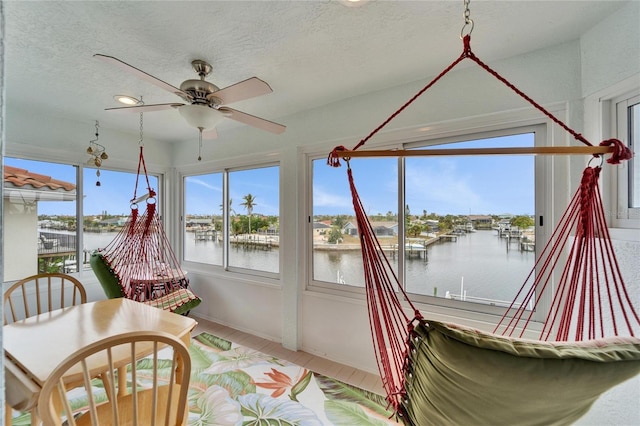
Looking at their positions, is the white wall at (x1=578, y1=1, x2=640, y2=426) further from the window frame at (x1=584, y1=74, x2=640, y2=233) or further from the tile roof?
the tile roof

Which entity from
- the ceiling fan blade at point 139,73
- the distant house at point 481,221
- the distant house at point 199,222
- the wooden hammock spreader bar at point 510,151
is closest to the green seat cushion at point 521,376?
the wooden hammock spreader bar at point 510,151

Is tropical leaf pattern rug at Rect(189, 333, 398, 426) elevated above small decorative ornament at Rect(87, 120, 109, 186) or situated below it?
below

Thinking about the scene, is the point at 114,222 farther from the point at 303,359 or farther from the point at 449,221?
the point at 449,221

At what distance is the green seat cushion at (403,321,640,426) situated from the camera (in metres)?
0.69

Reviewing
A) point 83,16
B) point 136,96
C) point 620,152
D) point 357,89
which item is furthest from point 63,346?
point 620,152

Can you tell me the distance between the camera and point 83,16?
133cm

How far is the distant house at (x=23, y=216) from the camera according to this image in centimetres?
240

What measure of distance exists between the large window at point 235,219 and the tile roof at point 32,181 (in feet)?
4.03

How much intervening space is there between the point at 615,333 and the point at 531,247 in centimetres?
62

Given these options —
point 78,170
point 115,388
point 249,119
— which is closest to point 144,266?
point 78,170

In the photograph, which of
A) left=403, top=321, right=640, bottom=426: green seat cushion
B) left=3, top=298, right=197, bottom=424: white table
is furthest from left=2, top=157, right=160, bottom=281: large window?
left=403, top=321, right=640, bottom=426: green seat cushion

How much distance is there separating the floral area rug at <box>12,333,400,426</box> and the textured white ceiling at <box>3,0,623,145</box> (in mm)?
2266

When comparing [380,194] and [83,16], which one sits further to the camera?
[380,194]

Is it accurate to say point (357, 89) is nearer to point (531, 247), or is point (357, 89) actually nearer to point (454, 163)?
point (454, 163)
